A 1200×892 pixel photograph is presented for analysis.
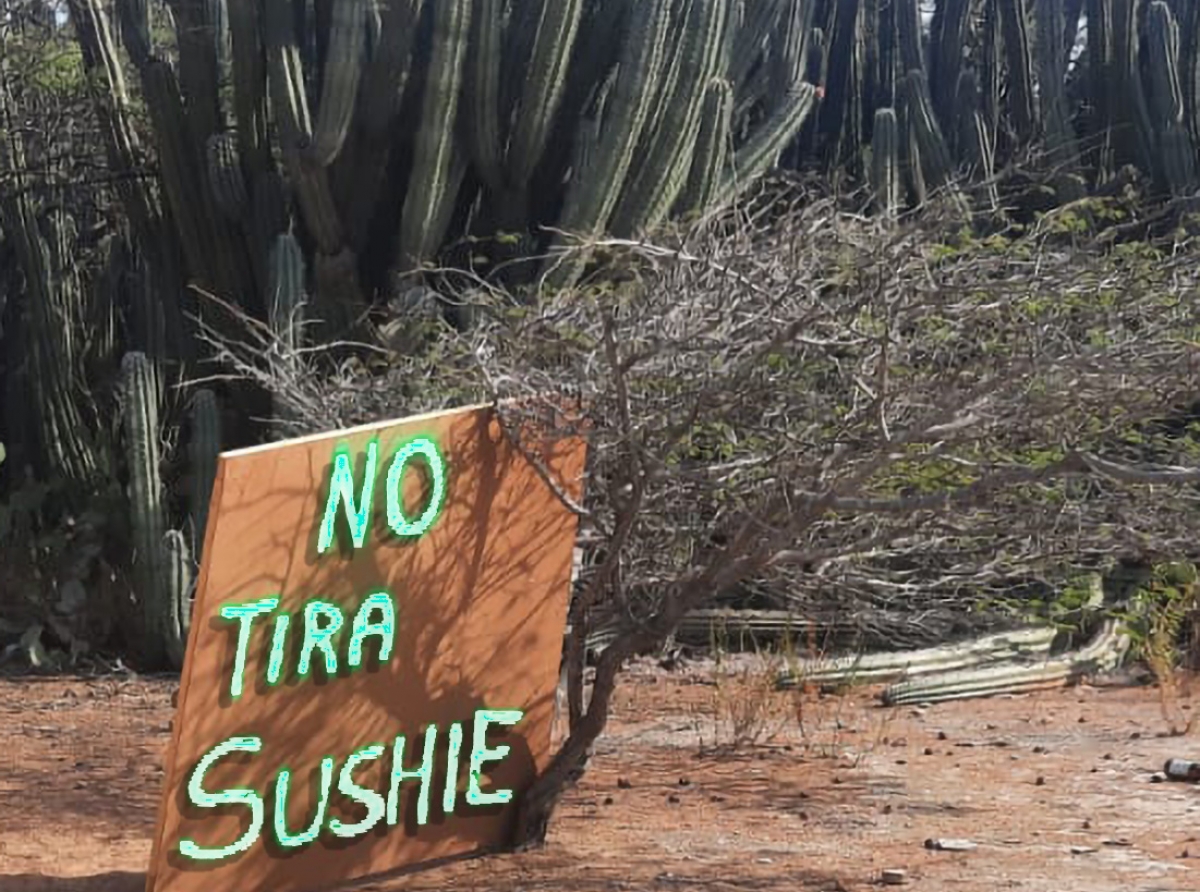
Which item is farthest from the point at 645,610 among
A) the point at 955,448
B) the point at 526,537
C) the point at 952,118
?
the point at 952,118

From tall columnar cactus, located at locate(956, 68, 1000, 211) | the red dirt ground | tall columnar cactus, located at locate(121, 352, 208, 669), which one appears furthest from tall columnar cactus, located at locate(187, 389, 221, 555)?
tall columnar cactus, located at locate(956, 68, 1000, 211)

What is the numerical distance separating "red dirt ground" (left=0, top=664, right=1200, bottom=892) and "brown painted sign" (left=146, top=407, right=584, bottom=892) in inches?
12.1

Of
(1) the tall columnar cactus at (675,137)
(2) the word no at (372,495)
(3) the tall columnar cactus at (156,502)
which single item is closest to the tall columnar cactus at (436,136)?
(1) the tall columnar cactus at (675,137)

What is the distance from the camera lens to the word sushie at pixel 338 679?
529cm

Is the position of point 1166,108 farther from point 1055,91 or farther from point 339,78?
point 339,78

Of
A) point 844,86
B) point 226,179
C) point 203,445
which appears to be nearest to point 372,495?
point 203,445

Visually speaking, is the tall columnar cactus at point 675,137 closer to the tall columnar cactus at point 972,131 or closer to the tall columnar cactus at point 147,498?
the tall columnar cactus at point 147,498

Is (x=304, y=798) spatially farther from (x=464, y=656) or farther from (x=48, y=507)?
(x=48, y=507)

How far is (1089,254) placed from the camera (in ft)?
19.7

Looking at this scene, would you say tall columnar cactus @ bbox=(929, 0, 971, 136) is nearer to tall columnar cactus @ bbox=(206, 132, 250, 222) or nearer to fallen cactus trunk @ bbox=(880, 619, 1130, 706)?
fallen cactus trunk @ bbox=(880, 619, 1130, 706)

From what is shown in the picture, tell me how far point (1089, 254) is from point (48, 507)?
26.4ft

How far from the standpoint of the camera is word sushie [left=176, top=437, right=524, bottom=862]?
17.4ft

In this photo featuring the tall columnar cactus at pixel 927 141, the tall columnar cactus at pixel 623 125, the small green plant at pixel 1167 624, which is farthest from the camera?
the tall columnar cactus at pixel 927 141

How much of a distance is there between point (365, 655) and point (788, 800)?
2452mm
